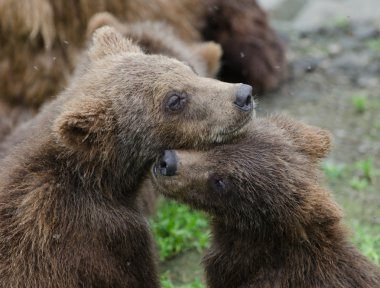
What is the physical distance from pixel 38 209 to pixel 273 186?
154 cm

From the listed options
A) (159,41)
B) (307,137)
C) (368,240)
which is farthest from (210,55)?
(307,137)

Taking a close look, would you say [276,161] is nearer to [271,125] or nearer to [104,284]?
[271,125]

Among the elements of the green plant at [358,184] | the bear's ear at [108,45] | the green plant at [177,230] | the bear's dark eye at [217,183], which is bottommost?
the green plant at [177,230]

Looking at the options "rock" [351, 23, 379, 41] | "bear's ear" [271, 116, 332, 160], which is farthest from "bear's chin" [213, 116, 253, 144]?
"rock" [351, 23, 379, 41]

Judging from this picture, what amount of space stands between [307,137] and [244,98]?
534 millimetres

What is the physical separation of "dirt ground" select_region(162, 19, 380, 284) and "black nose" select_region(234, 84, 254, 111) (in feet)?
6.03

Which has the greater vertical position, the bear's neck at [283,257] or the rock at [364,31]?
the rock at [364,31]

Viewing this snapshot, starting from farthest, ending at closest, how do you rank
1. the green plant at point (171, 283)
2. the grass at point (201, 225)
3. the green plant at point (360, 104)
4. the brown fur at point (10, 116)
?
the green plant at point (360, 104), the brown fur at point (10, 116), the grass at point (201, 225), the green plant at point (171, 283)

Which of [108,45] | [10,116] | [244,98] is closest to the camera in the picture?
[244,98]

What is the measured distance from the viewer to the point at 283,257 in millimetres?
5469

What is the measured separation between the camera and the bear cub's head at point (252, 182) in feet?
17.5

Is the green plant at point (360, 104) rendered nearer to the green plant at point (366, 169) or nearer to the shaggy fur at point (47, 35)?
the green plant at point (366, 169)

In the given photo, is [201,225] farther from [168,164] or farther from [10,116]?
Answer: [168,164]

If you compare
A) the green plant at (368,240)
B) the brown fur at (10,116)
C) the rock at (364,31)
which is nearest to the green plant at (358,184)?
the green plant at (368,240)
